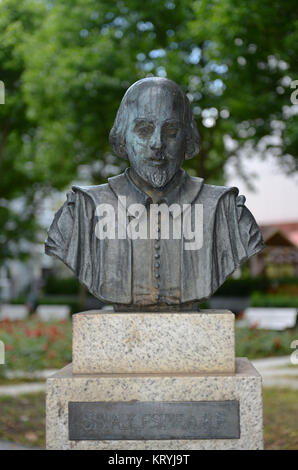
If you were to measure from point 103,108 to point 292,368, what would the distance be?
25.5 feet

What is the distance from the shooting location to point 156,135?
3840 millimetres

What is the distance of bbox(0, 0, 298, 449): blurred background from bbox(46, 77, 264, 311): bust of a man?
9.02 ft

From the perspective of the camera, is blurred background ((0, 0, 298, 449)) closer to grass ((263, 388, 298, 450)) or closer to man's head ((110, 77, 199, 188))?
grass ((263, 388, 298, 450))

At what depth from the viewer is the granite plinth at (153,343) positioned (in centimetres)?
377

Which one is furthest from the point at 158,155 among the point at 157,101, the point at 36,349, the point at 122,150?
the point at 36,349

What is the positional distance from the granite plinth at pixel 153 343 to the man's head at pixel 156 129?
3.15 ft

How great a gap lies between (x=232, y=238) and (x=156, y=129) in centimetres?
95

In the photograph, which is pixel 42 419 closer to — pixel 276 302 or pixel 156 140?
pixel 156 140

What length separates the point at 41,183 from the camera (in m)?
19.5

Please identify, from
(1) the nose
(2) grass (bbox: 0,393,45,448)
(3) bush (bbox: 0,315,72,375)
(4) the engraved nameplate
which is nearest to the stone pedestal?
(4) the engraved nameplate

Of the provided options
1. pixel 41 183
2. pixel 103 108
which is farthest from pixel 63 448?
pixel 41 183

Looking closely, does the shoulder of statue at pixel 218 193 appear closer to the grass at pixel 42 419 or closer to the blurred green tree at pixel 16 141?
the grass at pixel 42 419
